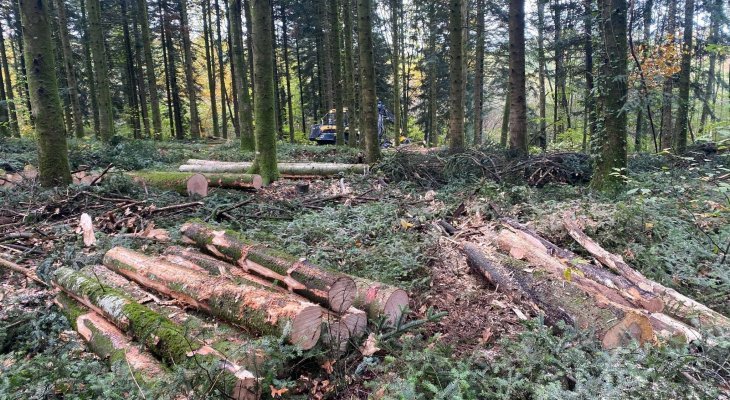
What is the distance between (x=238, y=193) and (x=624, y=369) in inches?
301

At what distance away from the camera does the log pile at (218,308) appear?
293 cm

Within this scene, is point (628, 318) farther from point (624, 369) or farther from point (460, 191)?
point (460, 191)

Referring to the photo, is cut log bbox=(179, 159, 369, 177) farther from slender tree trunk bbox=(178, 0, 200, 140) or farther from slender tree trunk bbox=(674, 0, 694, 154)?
slender tree trunk bbox=(178, 0, 200, 140)

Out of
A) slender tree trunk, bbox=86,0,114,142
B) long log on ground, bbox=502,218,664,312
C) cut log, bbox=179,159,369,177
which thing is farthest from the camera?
slender tree trunk, bbox=86,0,114,142

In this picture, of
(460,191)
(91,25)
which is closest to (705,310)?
(460,191)

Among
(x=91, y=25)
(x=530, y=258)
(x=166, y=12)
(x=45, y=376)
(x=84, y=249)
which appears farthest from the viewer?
(x=166, y=12)

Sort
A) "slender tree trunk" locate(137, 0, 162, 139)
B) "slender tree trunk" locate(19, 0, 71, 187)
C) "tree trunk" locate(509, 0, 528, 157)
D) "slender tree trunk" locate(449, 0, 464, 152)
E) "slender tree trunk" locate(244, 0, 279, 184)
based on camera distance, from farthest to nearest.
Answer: "slender tree trunk" locate(137, 0, 162, 139) → "slender tree trunk" locate(449, 0, 464, 152) → "tree trunk" locate(509, 0, 528, 157) → "slender tree trunk" locate(244, 0, 279, 184) → "slender tree trunk" locate(19, 0, 71, 187)

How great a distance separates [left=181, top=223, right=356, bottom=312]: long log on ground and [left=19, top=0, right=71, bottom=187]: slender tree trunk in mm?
4647

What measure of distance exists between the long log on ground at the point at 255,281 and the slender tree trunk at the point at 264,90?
14.9 ft

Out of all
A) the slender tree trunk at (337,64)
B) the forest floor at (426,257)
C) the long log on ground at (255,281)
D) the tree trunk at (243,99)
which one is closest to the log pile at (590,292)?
the forest floor at (426,257)

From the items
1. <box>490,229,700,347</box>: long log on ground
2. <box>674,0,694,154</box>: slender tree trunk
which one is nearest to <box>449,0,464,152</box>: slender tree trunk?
<box>674,0,694,154</box>: slender tree trunk

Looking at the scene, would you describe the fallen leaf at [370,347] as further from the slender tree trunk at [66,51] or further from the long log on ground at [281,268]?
the slender tree trunk at [66,51]

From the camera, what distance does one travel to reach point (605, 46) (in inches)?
288

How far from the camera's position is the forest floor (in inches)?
105
